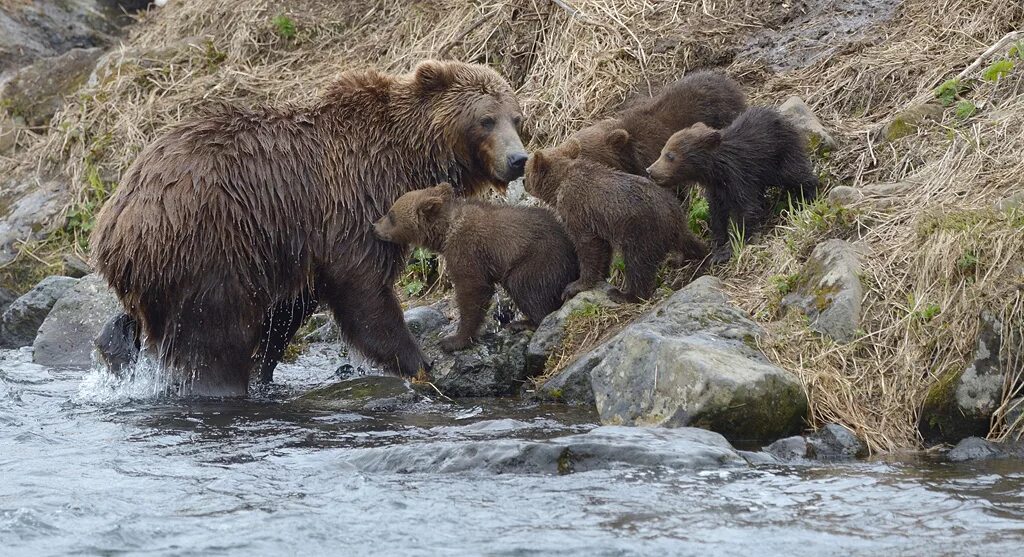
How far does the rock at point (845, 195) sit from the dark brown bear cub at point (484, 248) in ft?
5.49

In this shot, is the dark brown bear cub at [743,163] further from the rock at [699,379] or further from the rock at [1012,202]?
the rock at [1012,202]

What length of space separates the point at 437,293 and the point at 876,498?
552 cm

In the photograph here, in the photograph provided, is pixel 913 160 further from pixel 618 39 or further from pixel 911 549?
pixel 911 549

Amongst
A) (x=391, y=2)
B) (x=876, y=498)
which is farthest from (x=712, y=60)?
(x=876, y=498)

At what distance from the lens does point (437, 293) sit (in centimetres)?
1008

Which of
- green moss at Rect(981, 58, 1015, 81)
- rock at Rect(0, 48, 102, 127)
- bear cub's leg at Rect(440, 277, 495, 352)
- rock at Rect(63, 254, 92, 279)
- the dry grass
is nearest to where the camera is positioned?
the dry grass

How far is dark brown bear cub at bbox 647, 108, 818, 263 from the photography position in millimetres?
7738

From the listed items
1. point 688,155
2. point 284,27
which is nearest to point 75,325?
point 284,27

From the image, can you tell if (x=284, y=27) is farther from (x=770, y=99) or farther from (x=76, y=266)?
(x=770, y=99)

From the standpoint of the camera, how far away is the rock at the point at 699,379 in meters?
6.00

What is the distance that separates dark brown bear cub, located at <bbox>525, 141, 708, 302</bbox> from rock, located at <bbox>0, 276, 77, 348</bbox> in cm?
477

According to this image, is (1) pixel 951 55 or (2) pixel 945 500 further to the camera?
(1) pixel 951 55

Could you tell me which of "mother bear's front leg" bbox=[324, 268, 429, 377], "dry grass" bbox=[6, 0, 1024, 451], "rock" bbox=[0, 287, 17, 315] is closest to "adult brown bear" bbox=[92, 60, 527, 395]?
"mother bear's front leg" bbox=[324, 268, 429, 377]

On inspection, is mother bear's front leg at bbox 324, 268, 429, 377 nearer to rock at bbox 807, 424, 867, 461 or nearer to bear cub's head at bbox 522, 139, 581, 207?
bear cub's head at bbox 522, 139, 581, 207
